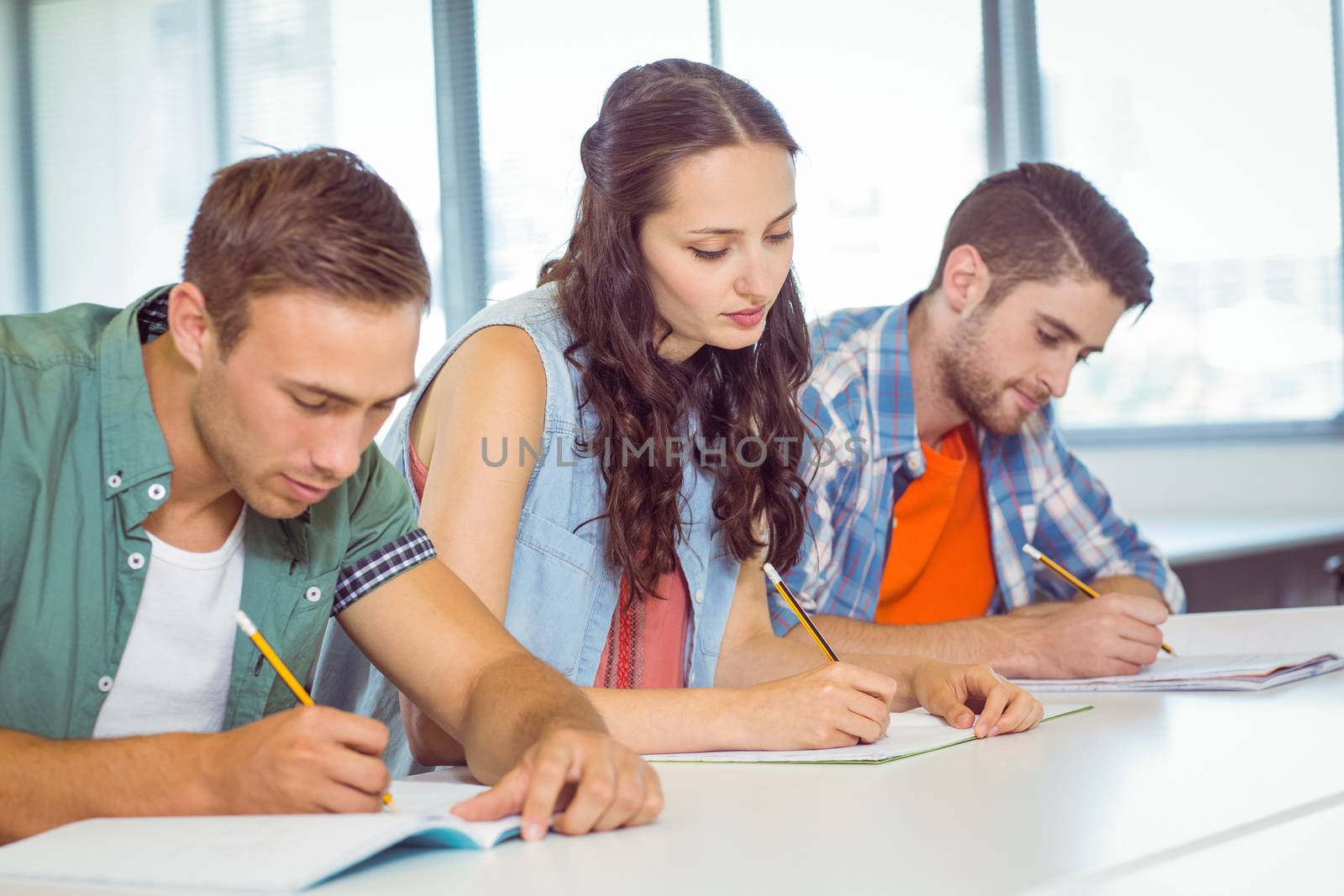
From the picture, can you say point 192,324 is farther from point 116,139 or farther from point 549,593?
point 116,139

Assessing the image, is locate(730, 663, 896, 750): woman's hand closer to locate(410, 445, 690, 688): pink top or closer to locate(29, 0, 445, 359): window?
locate(410, 445, 690, 688): pink top

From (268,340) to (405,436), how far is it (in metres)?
0.62

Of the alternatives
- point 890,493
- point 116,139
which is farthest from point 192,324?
point 116,139

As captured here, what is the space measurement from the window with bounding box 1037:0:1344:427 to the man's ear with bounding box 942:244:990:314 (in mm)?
1442

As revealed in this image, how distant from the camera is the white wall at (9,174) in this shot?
5.18 metres

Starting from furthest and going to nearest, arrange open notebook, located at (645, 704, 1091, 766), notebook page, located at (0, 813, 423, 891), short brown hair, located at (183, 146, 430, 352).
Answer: open notebook, located at (645, 704, 1091, 766)
short brown hair, located at (183, 146, 430, 352)
notebook page, located at (0, 813, 423, 891)

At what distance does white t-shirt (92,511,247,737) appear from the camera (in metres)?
1.19

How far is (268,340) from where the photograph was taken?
1028 mm

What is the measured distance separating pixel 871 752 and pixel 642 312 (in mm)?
645

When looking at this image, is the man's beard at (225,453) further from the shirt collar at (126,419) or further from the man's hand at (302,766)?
the man's hand at (302,766)

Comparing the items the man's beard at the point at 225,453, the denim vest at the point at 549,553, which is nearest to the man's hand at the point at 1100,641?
the denim vest at the point at 549,553

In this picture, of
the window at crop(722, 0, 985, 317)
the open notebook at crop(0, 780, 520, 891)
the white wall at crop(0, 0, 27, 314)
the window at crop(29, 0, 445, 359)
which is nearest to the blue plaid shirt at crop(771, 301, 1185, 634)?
the open notebook at crop(0, 780, 520, 891)

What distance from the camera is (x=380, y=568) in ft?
4.17

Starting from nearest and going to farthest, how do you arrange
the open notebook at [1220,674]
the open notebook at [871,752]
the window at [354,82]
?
1. the open notebook at [871,752]
2. the open notebook at [1220,674]
3. the window at [354,82]
